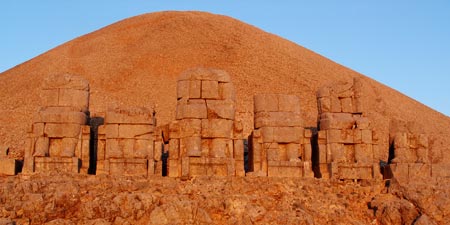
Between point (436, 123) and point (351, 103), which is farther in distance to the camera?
point (436, 123)

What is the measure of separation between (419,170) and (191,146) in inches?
277

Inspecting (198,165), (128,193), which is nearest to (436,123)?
(198,165)

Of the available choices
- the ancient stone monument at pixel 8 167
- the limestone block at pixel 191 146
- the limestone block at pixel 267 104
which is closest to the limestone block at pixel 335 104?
the limestone block at pixel 267 104

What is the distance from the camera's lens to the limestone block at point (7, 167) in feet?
66.9

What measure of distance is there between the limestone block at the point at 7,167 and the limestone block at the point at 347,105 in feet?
32.9

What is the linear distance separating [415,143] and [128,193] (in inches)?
395

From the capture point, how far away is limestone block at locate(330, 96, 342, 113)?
899 inches

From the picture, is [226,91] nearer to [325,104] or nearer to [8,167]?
[325,104]

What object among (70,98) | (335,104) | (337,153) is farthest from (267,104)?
(70,98)

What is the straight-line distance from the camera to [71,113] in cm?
2128

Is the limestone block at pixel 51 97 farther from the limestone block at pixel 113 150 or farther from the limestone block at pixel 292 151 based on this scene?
the limestone block at pixel 292 151

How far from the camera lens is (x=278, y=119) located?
21844 mm

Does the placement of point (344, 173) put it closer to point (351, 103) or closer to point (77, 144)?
point (351, 103)

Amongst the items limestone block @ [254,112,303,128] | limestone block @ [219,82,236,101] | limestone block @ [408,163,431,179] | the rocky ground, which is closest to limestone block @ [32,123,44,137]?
the rocky ground
